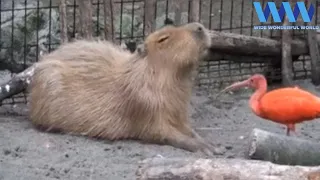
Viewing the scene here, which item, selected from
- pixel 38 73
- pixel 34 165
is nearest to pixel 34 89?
pixel 38 73

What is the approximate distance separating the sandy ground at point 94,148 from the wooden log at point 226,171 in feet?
2.44

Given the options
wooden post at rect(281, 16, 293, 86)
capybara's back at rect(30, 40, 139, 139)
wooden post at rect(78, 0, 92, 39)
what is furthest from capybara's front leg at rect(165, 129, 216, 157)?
wooden post at rect(281, 16, 293, 86)

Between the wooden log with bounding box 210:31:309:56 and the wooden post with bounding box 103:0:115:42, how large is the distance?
0.74 metres

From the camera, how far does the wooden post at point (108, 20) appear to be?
19.9 ft

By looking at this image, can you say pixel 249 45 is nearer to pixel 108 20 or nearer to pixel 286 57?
pixel 286 57

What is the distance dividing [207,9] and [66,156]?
4.06 meters

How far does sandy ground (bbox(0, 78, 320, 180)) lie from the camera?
4.42 metres

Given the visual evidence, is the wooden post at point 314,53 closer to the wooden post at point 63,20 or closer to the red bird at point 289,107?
the red bird at point 289,107

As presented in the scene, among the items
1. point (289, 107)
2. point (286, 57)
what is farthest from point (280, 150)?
point (286, 57)

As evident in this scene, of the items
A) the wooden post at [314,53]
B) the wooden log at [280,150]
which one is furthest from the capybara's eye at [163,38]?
the wooden post at [314,53]

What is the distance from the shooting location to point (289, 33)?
22.0 feet

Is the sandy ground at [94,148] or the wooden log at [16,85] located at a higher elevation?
the wooden log at [16,85]

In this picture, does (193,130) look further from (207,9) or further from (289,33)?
(207,9)

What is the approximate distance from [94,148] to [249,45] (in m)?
2.07
